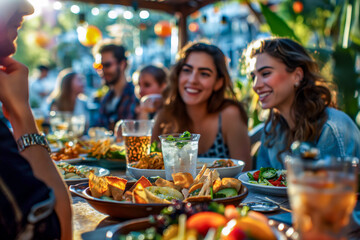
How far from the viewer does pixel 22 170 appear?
0.94m

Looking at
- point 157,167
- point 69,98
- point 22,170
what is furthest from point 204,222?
point 69,98

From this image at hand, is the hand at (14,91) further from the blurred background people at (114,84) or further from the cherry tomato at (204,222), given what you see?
the blurred background people at (114,84)

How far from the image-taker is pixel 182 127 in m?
3.40

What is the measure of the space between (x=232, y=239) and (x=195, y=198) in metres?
0.44

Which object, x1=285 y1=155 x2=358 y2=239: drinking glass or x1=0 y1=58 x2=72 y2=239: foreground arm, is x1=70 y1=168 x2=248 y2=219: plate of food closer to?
x1=0 y1=58 x2=72 y2=239: foreground arm

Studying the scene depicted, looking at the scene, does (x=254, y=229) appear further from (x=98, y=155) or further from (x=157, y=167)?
(x=98, y=155)

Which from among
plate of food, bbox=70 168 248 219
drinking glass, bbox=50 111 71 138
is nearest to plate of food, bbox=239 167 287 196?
plate of food, bbox=70 168 248 219

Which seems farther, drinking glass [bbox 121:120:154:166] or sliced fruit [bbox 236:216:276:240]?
drinking glass [bbox 121:120:154:166]

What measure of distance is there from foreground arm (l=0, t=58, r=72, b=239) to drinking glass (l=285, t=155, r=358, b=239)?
2.15 ft

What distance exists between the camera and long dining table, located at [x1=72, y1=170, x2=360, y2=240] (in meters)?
1.03

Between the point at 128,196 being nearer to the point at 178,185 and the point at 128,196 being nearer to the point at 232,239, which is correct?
the point at 178,185

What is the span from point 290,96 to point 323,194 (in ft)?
7.25

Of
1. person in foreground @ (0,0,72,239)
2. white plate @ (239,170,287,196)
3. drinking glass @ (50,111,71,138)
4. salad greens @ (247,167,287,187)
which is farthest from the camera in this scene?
drinking glass @ (50,111,71,138)

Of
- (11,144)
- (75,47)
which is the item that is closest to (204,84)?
(11,144)
